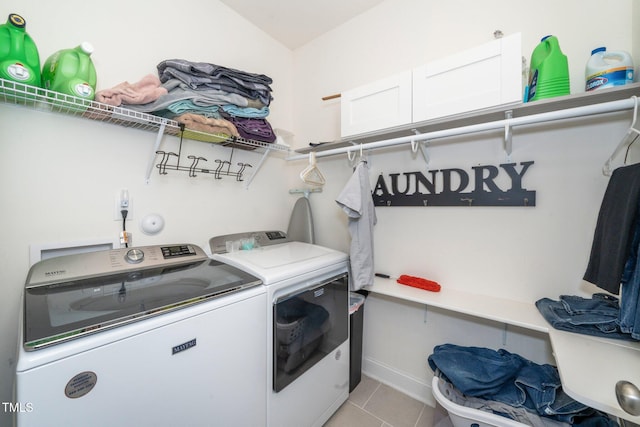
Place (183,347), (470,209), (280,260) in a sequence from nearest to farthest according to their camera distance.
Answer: (183,347) → (280,260) → (470,209)

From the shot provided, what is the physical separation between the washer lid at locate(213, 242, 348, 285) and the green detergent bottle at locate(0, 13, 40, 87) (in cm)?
107

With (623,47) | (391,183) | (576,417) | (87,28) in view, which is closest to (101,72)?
(87,28)

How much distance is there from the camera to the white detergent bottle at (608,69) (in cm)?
103

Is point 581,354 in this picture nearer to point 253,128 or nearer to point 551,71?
point 551,71

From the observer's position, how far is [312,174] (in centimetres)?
189

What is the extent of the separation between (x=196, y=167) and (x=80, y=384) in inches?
51.2

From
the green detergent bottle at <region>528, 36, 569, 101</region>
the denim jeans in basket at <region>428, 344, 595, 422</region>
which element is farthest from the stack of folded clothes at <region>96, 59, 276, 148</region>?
the denim jeans in basket at <region>428, 344, 595, 422</region>

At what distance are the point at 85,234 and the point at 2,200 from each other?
306 millimetres

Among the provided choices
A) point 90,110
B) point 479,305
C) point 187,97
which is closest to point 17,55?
point 90,110

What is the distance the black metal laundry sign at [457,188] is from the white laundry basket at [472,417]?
1.06 m

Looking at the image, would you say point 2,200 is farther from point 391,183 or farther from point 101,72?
point 391,183

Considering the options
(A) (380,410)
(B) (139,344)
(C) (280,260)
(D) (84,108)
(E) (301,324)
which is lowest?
(A) (380,410)

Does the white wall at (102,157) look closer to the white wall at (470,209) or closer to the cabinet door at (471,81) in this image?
the white wall at (470,209)

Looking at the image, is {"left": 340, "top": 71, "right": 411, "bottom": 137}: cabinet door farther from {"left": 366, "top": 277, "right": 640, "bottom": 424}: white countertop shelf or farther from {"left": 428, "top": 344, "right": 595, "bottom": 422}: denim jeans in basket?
{"left": 428, "top": 344, "right": 595, "bottom": 422}: denim jeans in basket
